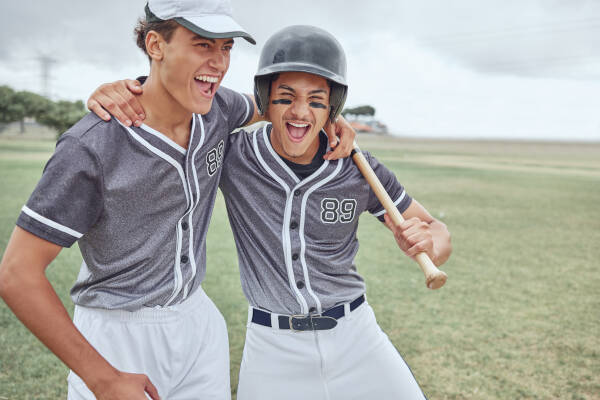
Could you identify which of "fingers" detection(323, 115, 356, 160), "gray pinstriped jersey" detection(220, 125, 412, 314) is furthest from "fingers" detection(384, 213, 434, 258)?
"fingers" detection(323, 115, 356, 160)

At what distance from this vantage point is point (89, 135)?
197 centimetres

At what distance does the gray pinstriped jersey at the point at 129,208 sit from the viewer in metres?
1.89

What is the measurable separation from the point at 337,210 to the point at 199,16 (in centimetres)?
113

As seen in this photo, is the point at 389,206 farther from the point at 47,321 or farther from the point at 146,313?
the point at 47,321

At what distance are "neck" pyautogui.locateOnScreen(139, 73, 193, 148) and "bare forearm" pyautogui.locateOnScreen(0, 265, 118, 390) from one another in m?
0.79

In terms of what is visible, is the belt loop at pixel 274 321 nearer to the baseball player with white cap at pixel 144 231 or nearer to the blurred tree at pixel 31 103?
the baseball player with white cap at pixel 144 231

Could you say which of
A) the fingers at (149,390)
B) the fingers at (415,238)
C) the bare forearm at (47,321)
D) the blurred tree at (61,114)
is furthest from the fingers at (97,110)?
the blurred tree at (61,114)

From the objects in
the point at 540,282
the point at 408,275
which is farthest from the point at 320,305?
the point at 540,282

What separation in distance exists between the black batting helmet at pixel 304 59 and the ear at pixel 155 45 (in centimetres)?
51

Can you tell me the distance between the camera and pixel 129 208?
212 cm

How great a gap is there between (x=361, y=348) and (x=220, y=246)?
591 centimetres

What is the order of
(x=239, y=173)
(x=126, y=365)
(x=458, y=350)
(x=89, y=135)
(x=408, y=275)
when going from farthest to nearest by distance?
(x=408, y=275) → (x=458, y=350) → (x=239, y=173) → (x=126, y=365) → (x=89, y=135)

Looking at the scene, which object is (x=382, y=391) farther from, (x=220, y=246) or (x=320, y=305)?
(x=220, y=246)

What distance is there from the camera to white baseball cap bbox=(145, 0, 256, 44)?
A: 84.0 inches
